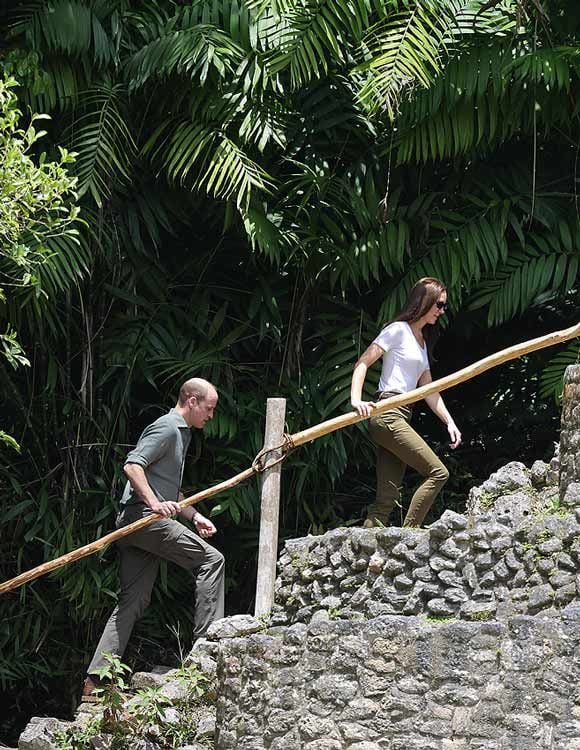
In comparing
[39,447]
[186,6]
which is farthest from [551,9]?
[39,447]

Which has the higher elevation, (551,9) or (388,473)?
(551,9)

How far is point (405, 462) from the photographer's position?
6047 millimetres

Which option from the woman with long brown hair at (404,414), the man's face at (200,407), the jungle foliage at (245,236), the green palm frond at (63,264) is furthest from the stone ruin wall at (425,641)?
the green palm frond at (63,264)

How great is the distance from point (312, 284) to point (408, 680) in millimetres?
4099

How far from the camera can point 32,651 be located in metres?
8.24

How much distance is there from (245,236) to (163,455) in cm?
287

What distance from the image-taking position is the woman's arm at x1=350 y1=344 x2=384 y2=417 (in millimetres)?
5625

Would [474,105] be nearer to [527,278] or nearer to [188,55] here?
[527,278]

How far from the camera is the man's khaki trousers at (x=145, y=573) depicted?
237 inches

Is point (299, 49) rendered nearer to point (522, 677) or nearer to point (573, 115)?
point (573, 115)

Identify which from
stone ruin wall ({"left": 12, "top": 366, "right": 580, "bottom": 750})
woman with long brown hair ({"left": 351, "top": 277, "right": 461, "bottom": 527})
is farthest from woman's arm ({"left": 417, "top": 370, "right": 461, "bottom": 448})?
stone ruin wall ({"left": 12, "top": 366, "right": 580, "bottom": 750})

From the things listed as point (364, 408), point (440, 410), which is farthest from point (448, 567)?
point (440, 410)

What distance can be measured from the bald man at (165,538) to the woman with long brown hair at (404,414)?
0.74 metres

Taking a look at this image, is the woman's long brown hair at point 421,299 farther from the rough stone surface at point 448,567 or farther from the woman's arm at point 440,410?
the rough stone surface at point 448,567
